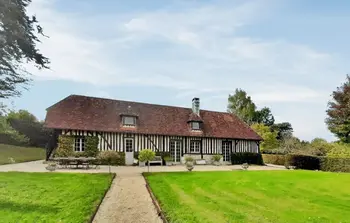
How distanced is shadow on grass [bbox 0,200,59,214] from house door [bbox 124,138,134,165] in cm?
1298

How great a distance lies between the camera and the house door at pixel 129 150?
65.0 ft

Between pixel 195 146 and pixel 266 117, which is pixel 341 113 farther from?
pixel 266 117

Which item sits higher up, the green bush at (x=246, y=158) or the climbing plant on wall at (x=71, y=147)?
the climbing plant on wall at (x=71, y=147)

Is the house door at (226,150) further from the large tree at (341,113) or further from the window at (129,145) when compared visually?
the large tree at (341,113)

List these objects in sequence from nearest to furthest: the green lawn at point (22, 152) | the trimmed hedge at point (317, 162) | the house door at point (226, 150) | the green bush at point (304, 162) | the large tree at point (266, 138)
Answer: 1. the trimmed hedge at point (317, 162)
2. the green bush at point (304, 162)
3. the green lawn at point (22, 152)
4. the house door at point (226, 150)
5. the large tree at point (266, 138)

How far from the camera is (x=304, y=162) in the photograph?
73.3 ft

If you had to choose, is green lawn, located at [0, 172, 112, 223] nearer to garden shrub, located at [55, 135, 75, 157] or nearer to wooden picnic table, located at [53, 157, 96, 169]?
wooden picnic table, located at [53, 157, 96, 169]

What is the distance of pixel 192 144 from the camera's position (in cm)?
2256

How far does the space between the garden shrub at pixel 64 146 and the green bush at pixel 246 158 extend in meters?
12.7

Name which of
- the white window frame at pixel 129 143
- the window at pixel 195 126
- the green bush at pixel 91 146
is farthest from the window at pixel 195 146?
the green bush at pixel 91 146

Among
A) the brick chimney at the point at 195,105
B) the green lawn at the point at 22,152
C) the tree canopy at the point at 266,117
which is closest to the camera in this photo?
the green lawn at the point at 22,152

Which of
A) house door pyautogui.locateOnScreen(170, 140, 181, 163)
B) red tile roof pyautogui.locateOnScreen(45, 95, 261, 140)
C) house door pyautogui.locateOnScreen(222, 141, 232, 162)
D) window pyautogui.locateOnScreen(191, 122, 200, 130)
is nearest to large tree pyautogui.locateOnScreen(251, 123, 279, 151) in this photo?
red tile roof pyautogui.locateOnScreen(45, 95, 261, 140)

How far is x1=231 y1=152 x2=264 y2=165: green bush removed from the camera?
23672 millimetres

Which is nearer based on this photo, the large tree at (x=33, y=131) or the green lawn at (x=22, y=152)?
the green lawn at (x=22, y=152)
